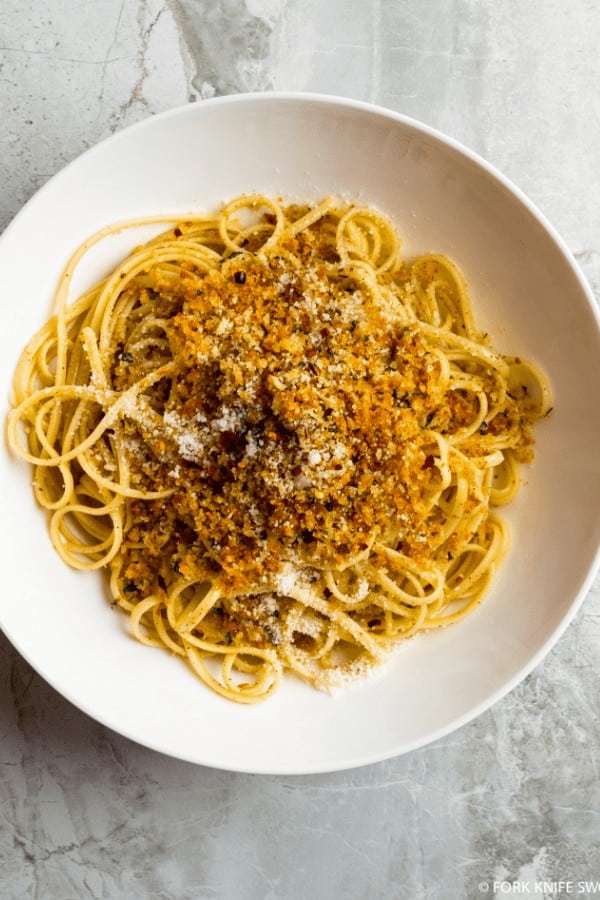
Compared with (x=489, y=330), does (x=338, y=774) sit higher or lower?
lower

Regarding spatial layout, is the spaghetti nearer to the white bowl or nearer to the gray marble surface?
the white bowl

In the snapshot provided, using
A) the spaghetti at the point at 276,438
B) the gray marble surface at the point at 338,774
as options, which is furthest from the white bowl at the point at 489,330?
the gray marble surface at the point at 338,774

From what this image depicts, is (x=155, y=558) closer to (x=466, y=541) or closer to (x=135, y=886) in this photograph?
(x=466, y=541)

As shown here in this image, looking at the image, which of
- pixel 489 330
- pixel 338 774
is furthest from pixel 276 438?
pixel 338 774

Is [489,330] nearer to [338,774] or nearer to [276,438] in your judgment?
[276,438]

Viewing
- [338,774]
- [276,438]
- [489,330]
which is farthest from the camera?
[338,774]

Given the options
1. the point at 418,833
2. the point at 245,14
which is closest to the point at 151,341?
the point at 245,14
